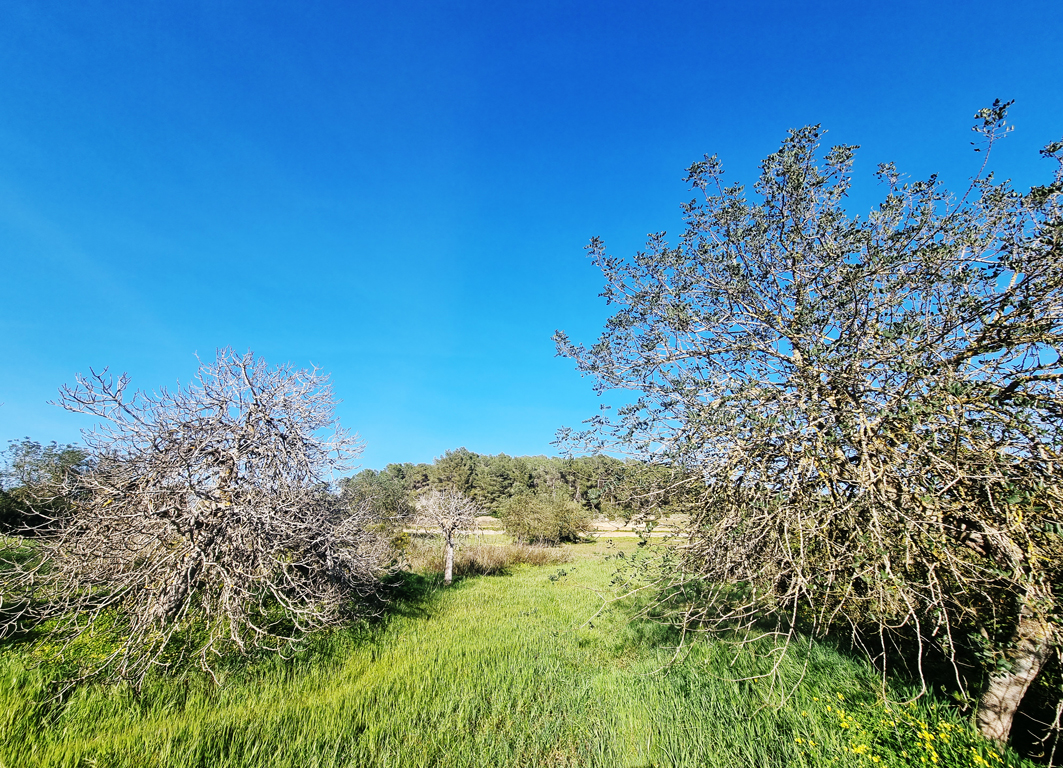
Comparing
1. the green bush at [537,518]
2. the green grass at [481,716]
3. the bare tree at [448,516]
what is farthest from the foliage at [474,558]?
the green grass at [481,716]

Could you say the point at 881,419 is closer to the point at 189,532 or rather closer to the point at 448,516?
the point at 189,532

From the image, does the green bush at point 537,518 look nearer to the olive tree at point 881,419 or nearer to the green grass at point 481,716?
the green grass at point 481,716

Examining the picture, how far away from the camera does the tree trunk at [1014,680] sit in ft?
10.6

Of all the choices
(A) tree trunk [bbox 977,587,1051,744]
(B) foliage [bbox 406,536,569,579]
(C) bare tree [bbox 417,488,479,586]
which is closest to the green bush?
(B) foliage [bbox 406,536,569,579]

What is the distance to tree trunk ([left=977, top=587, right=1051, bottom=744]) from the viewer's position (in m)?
3.22

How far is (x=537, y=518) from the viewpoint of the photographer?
30594mm

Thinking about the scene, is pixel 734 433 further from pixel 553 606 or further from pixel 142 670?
pixel 553 606

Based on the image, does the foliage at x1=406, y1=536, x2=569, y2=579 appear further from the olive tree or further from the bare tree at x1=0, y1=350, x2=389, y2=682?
the olive tree

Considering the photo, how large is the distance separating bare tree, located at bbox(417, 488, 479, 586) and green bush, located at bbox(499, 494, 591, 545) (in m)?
12.8

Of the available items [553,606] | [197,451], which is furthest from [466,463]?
[197,451]

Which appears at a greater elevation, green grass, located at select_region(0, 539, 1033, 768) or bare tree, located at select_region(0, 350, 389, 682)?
bare tree, located at select_region(0, 350, 389, 682)

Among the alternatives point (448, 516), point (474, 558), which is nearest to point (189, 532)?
point (448, 516)

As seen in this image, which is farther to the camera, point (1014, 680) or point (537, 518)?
point (537, 518)

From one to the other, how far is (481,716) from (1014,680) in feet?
17.5
